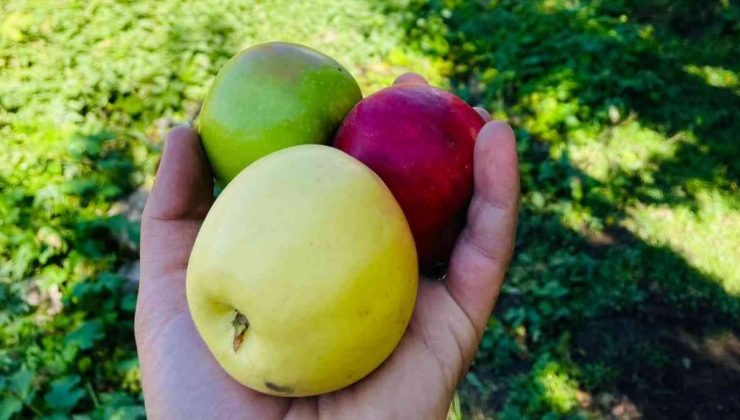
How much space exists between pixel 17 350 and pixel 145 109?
2030 mm

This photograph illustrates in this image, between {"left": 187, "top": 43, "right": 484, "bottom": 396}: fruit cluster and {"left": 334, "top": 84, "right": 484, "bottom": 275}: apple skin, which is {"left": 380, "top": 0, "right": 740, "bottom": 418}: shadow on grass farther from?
{"left": 187, "top": 43, "right": 484, "bottom": 396}: fruit cluster

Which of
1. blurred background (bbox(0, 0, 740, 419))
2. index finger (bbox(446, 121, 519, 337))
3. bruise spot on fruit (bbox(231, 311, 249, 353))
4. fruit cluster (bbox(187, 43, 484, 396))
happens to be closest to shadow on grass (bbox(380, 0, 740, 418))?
blurred background (bbox(0, 0, 740, 419))

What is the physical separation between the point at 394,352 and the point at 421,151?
528 mm

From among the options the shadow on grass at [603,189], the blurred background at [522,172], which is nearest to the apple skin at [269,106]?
the blurred background at [522,172]

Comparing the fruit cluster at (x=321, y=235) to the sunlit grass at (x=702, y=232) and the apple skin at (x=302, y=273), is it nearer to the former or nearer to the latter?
the apple skin at (x=302, y=273)

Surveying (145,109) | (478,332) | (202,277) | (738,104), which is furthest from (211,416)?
(738,104)

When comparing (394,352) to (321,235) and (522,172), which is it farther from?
(522,172)

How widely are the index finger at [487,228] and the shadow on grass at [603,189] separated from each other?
1287mm

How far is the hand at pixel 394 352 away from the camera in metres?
1.71

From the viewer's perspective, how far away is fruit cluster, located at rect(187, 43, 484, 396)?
4.68 feet

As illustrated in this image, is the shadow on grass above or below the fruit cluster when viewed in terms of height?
below

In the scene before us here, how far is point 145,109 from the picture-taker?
15.2 ft

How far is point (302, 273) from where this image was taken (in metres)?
1.42

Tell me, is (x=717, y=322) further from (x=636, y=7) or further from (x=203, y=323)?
(x=636, y=7)
